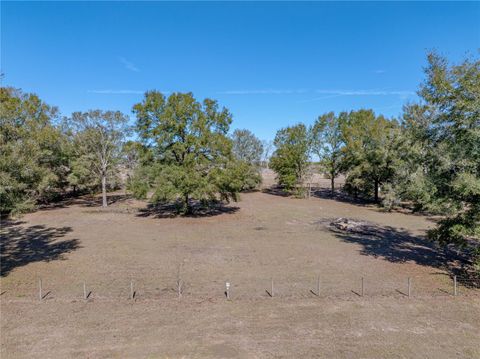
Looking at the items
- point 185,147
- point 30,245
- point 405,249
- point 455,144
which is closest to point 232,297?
point 455,144

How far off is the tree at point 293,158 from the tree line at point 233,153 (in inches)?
7.2

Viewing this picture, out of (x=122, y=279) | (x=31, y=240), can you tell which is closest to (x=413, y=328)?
(x=122, y=279)

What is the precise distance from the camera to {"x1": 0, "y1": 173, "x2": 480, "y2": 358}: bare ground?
8.34 meters

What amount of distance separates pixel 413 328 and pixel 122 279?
1204 cm

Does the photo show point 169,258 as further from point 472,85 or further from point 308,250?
point 472,85

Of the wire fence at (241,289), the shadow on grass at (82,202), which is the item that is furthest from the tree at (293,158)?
the wire fence at (241,289)

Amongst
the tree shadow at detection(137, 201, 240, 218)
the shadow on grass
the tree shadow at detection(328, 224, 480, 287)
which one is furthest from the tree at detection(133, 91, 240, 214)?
the shadow on grass

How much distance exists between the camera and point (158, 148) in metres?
29.2

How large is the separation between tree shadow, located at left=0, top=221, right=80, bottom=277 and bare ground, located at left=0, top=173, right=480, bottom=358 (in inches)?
4.6

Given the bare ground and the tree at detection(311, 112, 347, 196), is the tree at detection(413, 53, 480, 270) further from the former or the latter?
the tree at detection(311, 112, 347, 196)

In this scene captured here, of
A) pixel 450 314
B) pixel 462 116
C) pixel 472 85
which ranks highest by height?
pixel 472 85

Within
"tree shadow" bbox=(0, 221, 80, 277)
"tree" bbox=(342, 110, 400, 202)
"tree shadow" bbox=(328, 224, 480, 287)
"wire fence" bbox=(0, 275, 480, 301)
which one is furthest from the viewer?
"tree" bbox=(342, 110, 400, 202)

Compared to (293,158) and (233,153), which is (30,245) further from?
(293,158)

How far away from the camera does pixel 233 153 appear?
3691 cm
